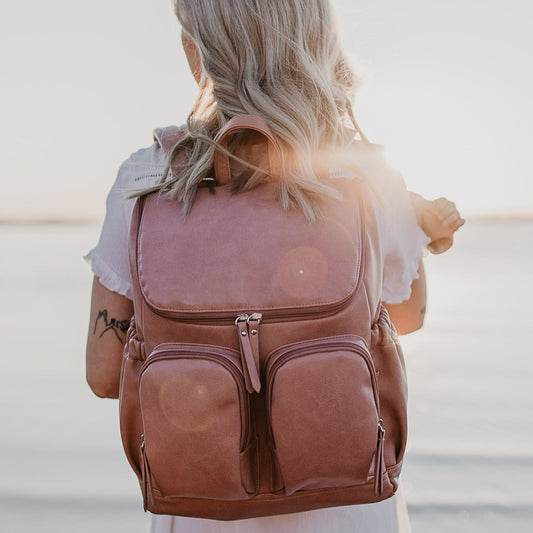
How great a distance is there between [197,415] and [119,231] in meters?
0.38

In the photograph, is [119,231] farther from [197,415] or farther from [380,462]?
[380,462]

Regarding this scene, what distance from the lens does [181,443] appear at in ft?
3.34

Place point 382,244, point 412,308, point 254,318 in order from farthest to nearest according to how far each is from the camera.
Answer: point 412,308, point 382,244, point 254,318

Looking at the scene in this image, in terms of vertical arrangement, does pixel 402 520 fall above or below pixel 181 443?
below

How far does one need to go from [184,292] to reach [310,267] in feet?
0.67

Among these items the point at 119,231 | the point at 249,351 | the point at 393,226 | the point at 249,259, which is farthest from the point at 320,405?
the point at 119,231

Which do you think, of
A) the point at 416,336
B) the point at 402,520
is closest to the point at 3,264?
the point at 416,336

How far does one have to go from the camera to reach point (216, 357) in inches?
39.6

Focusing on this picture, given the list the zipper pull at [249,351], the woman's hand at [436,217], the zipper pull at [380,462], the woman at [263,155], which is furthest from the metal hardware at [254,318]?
the woman's hand at [436,217]

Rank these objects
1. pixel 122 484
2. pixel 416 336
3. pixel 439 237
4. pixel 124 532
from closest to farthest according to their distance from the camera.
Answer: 1. pixel 439 237
2. pixel 124 532
3. pixel 122 484
4. pixel 416 336

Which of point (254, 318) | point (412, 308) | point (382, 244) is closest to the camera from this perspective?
point (254, 318)

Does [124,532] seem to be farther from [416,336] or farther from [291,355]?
[416,336]

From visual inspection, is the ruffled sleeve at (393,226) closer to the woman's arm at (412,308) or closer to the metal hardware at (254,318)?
the woman's arm at (412,308)

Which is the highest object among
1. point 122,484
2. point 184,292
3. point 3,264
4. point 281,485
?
point 184,292
